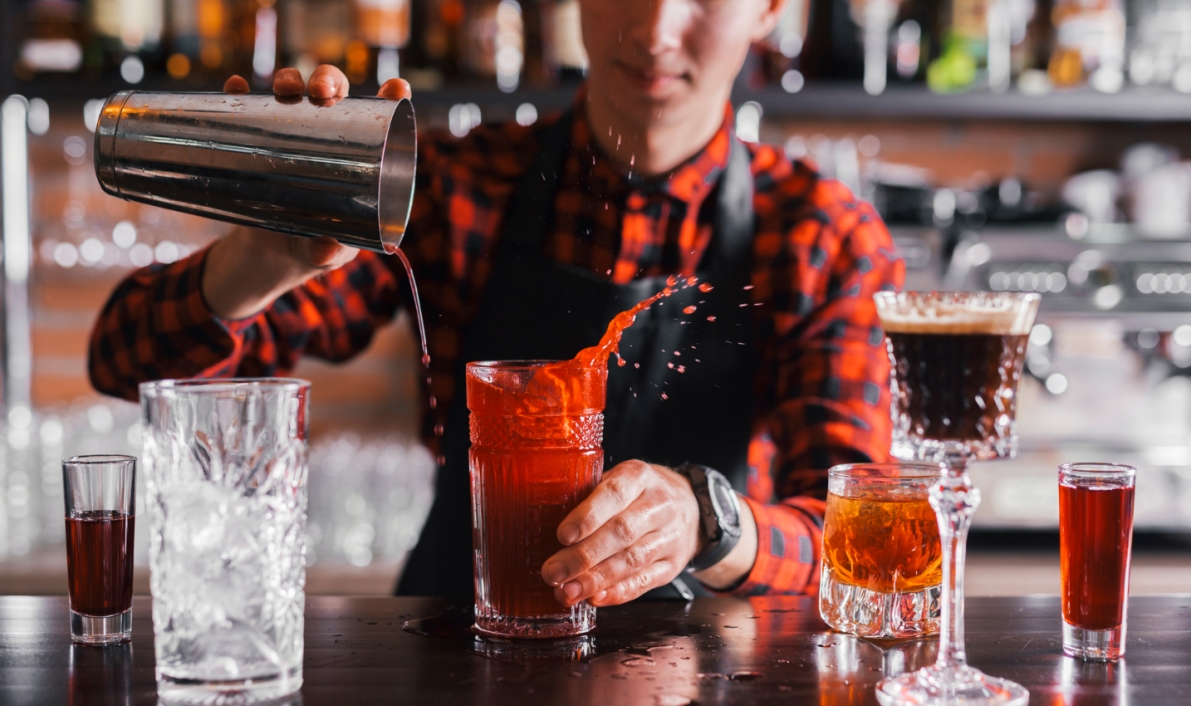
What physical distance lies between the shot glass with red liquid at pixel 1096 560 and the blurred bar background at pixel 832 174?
1.59 m

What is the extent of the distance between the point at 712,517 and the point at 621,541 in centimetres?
17

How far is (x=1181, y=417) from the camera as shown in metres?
2.52

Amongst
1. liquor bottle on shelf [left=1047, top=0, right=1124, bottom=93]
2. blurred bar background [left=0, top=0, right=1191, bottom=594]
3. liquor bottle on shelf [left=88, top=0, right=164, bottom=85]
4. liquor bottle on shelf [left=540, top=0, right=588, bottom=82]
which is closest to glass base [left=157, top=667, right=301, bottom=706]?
blurred bar background [left=0, top=0, right=1191, bottom=594]

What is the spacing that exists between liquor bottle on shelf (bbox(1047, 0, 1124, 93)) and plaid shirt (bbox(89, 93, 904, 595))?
125 centimetres

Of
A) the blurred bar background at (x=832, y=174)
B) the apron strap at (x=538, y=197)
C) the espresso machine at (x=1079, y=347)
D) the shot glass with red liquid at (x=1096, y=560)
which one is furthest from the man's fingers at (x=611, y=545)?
the espresso machine at (x=1079, y=347)

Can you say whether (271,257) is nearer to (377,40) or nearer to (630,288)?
(630,288)

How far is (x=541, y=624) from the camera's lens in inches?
36.6

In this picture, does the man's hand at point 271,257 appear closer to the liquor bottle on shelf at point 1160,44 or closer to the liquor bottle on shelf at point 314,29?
the liquor bottle on shelf at point 314,29

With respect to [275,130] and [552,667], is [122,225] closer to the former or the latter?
[275,130]

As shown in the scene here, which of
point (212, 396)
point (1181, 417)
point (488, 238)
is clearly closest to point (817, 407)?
point (488, 238)

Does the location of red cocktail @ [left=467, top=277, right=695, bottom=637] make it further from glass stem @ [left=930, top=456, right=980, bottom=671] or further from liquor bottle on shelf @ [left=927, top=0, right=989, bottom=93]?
liquor bottle on shelf @ [left=927, top=0, right=989, bottom=93]

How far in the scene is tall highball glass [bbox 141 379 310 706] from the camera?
75cm

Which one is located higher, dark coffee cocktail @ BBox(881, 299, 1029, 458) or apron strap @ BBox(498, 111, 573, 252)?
apron strap @ BBox(498, 111, 573, 252)

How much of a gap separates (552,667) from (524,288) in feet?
2.41
